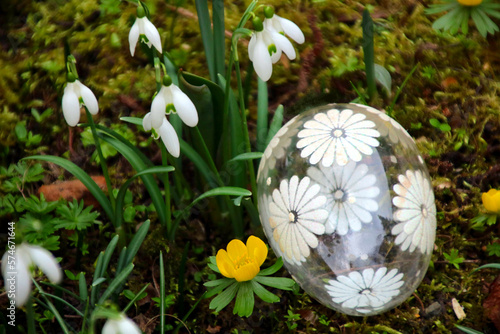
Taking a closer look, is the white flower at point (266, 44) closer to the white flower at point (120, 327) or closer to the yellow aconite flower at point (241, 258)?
the yellow aconite flower at point (241, 258)

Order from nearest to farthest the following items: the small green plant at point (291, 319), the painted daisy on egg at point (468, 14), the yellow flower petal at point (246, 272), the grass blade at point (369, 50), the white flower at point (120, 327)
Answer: the white flower at point (120, 327), the yellow flower petal at point (246, 272), the small green plant at point (291, 319), the grass blade at point (369, 50), the painted daisy on egg at point (468, 14)

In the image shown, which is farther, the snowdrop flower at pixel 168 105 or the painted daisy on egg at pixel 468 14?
the painted daisy on egg at pixel 468 14

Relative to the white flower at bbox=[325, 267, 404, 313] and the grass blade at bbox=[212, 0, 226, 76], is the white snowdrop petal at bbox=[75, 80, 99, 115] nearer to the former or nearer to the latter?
Answer: the grass blade at bbox=[212, 0, 226, 76]

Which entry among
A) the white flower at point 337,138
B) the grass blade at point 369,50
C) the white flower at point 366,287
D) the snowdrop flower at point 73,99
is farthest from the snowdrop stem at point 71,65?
the grass blade at point 369,50

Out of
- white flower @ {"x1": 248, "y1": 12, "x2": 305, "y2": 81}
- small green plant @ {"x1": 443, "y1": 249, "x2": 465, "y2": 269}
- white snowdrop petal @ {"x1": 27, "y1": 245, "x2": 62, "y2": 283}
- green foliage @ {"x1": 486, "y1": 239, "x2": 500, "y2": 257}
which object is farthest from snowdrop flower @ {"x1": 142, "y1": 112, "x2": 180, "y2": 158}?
green foliage @ {"x1": 486, "y1": 239, "x2": 500, "y2": 257}

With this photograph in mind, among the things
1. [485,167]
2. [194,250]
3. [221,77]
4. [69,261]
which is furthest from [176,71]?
[485,167]

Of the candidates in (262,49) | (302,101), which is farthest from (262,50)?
(302,101)

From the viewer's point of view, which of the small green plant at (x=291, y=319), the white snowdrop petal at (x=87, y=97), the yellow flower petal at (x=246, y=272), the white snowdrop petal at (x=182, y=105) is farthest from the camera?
the small green plant at (x=291, y=319)
